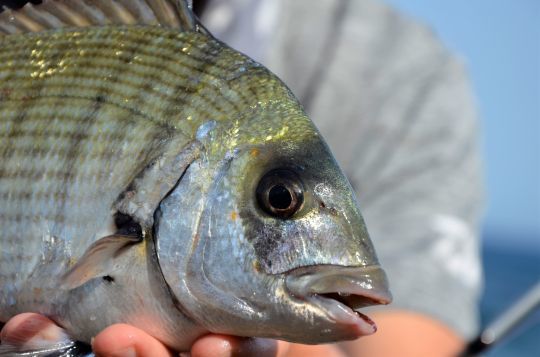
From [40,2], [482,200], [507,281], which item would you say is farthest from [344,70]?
[507,281]

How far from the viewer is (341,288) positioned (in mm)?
1118

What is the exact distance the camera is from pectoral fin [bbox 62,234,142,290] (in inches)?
48.1

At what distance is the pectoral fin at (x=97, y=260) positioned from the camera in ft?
4.01

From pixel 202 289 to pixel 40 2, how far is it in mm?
765

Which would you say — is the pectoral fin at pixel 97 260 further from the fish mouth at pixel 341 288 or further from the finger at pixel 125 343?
the fish mouth at pixel 341 288

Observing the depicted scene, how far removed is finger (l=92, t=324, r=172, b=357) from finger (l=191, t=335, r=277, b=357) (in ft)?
0.24

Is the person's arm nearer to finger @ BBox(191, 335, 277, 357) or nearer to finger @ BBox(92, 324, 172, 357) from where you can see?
finger @ BBox(191, 335, 277, 357)

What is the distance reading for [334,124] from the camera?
3385mm

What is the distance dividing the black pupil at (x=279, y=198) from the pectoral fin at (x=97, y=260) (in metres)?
0.24

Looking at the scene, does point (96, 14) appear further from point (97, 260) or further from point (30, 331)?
point (30, 331)

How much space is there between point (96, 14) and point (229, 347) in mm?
755

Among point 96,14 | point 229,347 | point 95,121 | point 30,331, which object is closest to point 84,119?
point 95,121

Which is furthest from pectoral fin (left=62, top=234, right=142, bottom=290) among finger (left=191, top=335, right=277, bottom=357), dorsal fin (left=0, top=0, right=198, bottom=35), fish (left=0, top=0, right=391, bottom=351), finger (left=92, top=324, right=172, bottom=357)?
dorsal fin (left=0, top=0, right=198, bottom=35)

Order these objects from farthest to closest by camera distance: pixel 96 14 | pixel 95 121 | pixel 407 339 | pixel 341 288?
pixel 407 339
pixel 96 14
pixel 95 121
pixel 341 288
